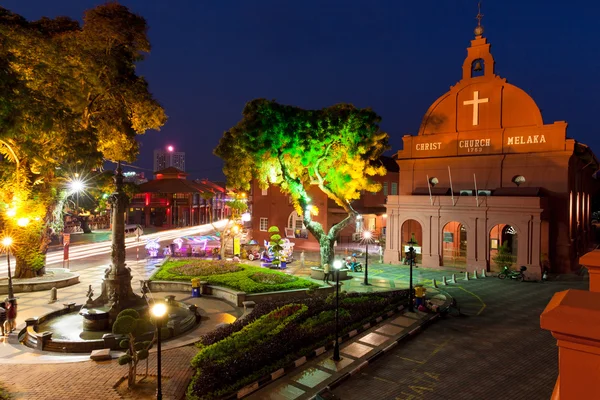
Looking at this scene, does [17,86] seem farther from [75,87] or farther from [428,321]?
[428,321]

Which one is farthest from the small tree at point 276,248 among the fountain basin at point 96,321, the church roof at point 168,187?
the church roof at point 168,187

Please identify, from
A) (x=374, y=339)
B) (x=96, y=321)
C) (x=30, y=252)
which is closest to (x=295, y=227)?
(x=30, y=252)

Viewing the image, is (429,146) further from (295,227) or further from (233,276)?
(233,276)

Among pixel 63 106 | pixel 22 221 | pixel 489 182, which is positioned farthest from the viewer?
pixel 489 182

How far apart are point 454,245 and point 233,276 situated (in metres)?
21.2

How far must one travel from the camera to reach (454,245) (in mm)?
36562

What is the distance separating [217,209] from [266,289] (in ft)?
245

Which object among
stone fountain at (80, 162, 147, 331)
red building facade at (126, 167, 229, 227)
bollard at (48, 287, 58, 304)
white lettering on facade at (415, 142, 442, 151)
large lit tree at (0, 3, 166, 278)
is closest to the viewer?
stone fountain at (80, 162, 147, 331)

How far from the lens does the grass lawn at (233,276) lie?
23500 mm

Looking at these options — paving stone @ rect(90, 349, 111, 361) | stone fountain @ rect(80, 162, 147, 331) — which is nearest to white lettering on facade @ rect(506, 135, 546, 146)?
stone fountain @ rect(80, 162, 147, 331)

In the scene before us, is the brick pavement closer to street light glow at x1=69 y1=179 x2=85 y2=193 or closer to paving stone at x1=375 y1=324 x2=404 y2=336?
paving stone at x1=375 y1=324 x2=404 y2=336

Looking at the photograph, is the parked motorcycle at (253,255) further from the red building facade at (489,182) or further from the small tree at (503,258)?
the small tree at (503,258)

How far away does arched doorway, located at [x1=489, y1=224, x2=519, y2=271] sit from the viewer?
31484mm

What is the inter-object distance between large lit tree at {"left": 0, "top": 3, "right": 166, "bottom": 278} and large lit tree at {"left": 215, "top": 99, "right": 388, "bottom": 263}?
637 centimetres
